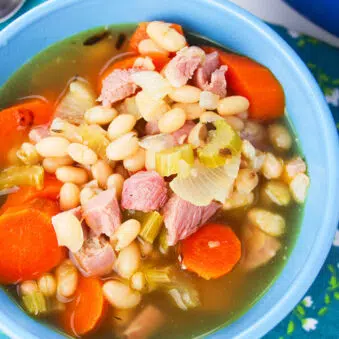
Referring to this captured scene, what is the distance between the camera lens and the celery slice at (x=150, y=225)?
150 centimetres

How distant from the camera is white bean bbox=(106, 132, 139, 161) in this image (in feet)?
4.89

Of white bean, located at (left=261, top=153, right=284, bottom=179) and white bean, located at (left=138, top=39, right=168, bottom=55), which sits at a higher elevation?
white bean, located at (left=138, top=39, right=168, bottom=55)

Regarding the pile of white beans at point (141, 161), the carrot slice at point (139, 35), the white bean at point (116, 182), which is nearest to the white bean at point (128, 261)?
the pile of white beans at point (141, 161)

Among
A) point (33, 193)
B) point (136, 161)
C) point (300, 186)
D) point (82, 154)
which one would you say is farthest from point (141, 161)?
point (300, 186)

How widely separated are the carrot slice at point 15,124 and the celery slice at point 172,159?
29 cm

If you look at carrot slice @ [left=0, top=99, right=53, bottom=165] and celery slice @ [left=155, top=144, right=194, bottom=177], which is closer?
celery slice @ [left=155, top=144, right=194, bottom=177]

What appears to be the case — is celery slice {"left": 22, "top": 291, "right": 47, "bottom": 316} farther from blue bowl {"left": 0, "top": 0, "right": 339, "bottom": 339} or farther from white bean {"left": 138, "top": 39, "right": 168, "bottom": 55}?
white bean {"left": 138, "top": 39, "right": 168, "bottom": 55}

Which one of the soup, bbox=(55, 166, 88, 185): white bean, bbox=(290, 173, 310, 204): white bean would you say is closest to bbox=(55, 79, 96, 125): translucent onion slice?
the soup

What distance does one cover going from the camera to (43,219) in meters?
1.49

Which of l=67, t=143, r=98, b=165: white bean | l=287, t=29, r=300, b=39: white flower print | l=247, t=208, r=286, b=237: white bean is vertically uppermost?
l=67, t=143, r=98, b=165: white bean

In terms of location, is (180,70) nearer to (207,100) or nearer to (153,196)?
(207,100)

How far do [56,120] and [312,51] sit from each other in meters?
0.64

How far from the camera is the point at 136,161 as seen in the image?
4.98 ft

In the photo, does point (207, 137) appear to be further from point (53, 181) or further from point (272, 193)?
point (53, 181)
